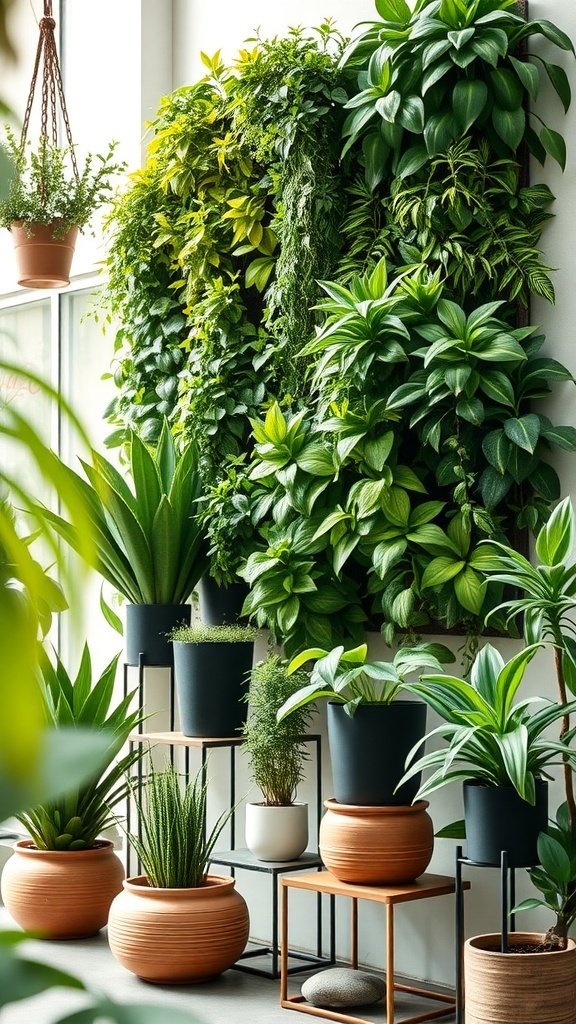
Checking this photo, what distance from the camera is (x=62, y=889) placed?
391 cm

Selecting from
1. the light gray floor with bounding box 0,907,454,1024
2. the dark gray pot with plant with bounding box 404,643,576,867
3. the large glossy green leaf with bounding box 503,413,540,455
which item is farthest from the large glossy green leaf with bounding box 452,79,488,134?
A: the light gray floor with bounding box 0,907,454,1024

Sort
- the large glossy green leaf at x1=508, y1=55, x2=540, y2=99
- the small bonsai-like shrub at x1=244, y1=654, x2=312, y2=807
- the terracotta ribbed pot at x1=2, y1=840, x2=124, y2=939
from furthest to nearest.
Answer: the terracotta ribbed pot at x1=2, y1=840, x2=124, y2=939, the small bonsai-like shrub at x1=244, y1=654, x2=312, y2=807, the large glossy green leaf at x1=508, y1=55, x2=540, y2=99

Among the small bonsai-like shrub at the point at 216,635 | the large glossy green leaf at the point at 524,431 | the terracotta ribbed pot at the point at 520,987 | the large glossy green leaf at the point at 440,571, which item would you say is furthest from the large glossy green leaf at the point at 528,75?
the terracotta ribbed pot at the point at 520,987

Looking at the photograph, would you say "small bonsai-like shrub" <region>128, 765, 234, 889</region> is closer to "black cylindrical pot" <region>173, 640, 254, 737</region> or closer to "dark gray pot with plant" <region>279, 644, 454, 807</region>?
"black cylindrical pot" <region>173, 640, 254, 737</region>

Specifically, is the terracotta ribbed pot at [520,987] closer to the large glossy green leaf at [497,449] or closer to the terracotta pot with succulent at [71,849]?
the large glossy green leaf at [497,449]

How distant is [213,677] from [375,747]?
73 cm

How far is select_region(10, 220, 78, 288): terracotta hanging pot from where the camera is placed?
4.54 metres

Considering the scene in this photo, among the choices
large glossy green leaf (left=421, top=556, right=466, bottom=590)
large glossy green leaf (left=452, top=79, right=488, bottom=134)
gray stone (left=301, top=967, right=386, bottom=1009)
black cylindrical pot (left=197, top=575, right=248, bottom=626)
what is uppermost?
large glossy green leaf (left=452, top=79, right=488, bottom=134)

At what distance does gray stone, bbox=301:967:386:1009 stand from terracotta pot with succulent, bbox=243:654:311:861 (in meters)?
0.37

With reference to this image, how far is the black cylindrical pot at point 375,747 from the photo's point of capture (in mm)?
3221

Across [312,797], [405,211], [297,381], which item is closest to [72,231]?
[297,381]

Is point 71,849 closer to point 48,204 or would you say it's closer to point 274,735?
point 274,735

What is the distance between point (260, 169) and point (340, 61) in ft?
1.56

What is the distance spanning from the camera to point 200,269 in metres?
4.18
